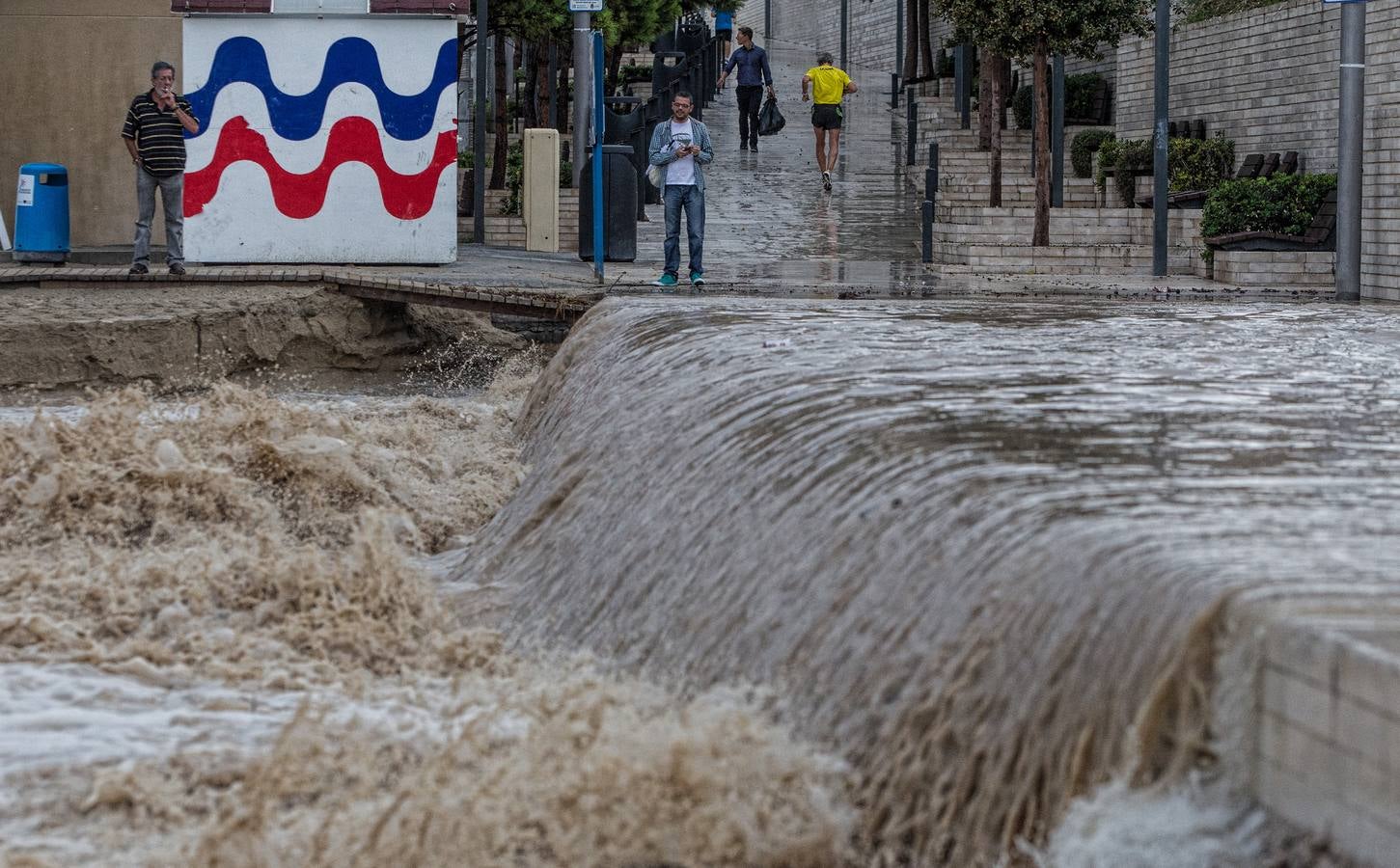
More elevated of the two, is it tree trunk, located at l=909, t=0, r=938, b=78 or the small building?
tree trunk, located at l=909, t=0, r=938, b=78

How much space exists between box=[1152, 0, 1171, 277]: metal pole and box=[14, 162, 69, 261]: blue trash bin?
8724mm

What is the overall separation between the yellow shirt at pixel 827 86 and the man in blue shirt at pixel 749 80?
103 inches

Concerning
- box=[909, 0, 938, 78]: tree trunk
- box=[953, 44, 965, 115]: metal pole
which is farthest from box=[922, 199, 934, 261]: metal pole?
box=[909, 0, 938, 78]: tree trunk

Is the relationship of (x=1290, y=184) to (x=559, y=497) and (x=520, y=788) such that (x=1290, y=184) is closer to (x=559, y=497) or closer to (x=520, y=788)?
(x=559, y=497)

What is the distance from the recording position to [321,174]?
47.1ft

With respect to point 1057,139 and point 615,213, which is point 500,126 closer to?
point 1057,139

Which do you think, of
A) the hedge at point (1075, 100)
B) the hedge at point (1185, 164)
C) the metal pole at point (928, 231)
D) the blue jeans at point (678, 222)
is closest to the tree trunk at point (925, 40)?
the hedge at point (1075, 100)

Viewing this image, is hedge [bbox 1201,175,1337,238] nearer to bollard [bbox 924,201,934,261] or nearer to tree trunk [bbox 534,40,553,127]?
bollard [bbox 924,201,934,261]

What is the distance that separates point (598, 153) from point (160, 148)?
131 inches

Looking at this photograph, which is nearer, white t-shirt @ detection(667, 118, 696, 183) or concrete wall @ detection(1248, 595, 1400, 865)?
concrete wall @ detection(1248, 595, 1400, 865)

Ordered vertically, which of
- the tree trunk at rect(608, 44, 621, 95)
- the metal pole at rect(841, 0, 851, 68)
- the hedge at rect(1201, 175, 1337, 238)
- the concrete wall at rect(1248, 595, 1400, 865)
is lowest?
the concrete wall at rect(1248, 595, 1400, 865)

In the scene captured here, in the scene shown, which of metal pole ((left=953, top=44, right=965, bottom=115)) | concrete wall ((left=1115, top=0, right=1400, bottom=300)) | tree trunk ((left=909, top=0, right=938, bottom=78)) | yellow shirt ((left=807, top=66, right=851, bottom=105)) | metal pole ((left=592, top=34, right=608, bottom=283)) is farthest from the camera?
tree trunk ((left=909, top=0, right=938, bottom=78))

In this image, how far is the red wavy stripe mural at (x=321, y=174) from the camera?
46.9 ft

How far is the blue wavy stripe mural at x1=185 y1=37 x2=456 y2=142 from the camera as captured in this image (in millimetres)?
14258
